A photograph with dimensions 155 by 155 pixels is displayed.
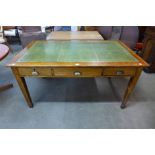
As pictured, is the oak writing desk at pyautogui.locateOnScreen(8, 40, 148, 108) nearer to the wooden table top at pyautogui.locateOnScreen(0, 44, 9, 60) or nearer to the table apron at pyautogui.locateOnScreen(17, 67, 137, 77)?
the table apron at pyautogui.locateOnScreen(17, 67, 137, 77)

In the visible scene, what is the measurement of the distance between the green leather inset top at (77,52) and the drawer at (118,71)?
0.33ft

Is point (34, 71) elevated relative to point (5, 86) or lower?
elevated

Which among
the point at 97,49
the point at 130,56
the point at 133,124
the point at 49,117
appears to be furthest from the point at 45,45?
the point at 133,124

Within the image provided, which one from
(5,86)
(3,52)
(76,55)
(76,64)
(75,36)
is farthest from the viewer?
(75,36)

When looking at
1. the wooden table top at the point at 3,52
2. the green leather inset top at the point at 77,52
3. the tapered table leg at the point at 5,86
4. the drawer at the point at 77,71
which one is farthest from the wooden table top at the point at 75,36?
the drawer at the point at 77,71

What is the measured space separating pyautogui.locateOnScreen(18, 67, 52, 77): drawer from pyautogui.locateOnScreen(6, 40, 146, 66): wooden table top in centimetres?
5

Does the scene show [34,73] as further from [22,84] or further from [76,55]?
[76,55]

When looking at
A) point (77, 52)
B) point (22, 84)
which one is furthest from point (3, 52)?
point (77, 52)

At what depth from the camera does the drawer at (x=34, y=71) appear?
4.24 ft

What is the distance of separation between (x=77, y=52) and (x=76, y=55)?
0.09m

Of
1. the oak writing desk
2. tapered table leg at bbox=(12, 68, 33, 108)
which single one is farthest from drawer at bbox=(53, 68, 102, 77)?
tapered table leg at bbox=(12, 68, 33, 108)

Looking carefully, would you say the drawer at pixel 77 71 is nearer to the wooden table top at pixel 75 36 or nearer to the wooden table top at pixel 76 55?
the wooden table top at pixel 76 55

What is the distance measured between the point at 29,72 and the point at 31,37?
1.86 metres

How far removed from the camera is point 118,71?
1.32 metres
